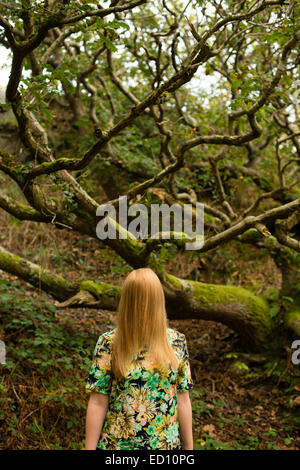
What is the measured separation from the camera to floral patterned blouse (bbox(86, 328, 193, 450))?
2.19 m

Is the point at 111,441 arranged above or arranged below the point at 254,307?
below

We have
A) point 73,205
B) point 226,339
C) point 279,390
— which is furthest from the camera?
point 226,339

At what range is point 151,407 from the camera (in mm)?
2207

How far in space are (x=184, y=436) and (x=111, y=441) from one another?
442 mm

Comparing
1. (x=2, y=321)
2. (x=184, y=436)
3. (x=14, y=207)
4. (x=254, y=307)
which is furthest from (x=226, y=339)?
(x=184, y=436)

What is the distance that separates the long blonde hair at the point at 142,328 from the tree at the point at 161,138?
6.33ft

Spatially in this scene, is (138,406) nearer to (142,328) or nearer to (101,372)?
(101,372)

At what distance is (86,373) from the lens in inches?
216

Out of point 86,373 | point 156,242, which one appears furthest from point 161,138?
point 86,373

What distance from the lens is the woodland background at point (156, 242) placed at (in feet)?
13.8

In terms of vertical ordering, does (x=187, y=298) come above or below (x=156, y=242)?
below

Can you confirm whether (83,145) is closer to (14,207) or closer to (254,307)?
(14,207)

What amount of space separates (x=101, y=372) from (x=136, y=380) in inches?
8.1

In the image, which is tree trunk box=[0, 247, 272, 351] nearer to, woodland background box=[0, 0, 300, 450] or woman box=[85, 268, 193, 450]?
woodland background box=[0, 0, 300, 450]
